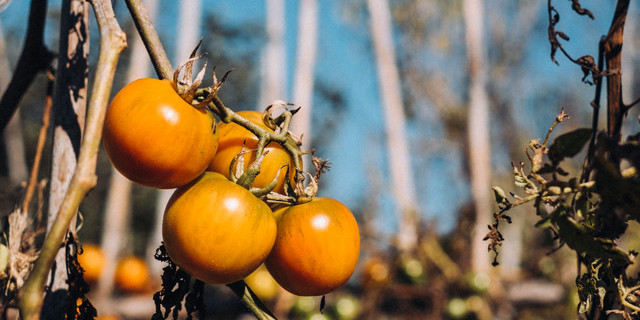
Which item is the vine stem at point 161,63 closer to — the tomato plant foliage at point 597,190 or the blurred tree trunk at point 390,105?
the tomato plant foliage at point 597,190

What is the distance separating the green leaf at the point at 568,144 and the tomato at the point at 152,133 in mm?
281

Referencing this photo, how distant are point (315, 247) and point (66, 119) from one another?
0.30 meters

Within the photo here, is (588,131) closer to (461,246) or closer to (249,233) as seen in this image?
(249,233)

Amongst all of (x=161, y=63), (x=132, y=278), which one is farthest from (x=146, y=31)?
(x=132, y=278)

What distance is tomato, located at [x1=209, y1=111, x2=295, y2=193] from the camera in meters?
0.51

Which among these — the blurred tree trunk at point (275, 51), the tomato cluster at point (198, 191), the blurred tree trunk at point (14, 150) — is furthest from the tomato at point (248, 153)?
the blurred tree trunk at point (14, 150)

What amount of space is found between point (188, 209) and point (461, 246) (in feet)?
10.4

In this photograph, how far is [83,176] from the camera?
1.00ft

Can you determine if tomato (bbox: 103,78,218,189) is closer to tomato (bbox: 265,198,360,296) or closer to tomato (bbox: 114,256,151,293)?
tomato (bbox: 265,198,360,296)

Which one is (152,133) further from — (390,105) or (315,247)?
(390,105)

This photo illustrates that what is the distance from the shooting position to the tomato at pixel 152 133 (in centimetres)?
42

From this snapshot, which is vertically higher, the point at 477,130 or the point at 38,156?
the point at 477,130

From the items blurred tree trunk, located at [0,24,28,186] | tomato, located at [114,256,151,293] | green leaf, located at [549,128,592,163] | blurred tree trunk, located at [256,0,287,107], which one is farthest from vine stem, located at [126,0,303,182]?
blurred tree trunk, located at [0,24,28,186]

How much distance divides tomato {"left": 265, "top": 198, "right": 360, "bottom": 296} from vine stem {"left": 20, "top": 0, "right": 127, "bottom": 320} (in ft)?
0.75
